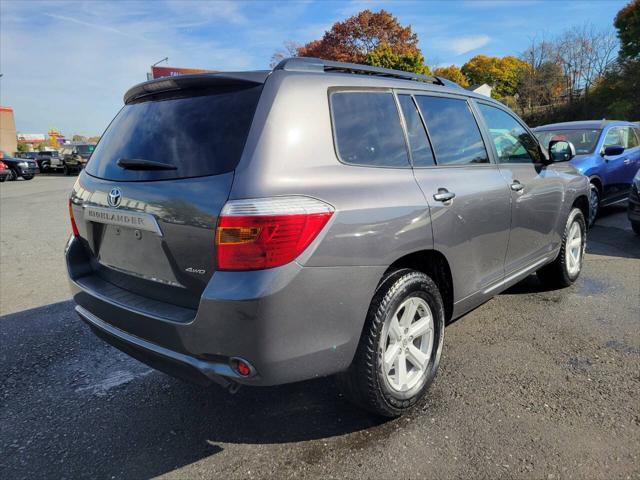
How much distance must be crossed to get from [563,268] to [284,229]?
3.64m

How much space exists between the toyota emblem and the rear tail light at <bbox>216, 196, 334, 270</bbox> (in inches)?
28.7

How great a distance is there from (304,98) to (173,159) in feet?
2.27

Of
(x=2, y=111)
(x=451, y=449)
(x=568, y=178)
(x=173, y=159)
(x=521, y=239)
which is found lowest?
(x=451, y=449)

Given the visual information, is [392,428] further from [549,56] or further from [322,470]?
[549,56]

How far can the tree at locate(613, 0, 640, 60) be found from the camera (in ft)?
104

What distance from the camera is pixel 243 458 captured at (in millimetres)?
2361

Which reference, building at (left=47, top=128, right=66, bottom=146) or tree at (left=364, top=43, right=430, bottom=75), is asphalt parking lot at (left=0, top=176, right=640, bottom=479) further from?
building at (left=47, top=128, right=66, bottom=146)

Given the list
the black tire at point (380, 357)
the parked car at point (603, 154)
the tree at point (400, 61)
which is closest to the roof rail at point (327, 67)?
the black tire at point (380, 357)

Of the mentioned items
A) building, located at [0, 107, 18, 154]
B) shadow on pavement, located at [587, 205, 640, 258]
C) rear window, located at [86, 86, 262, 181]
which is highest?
building, located at [0, 107, 18, 154]

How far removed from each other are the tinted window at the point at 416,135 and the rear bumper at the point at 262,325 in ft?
2.78

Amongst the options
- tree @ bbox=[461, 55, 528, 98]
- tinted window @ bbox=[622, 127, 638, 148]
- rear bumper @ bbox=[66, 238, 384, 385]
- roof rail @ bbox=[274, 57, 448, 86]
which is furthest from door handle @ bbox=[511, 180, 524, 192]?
tree @ bbox=[461, 55, 528, 98]

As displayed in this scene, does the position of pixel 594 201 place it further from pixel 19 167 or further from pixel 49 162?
pixel 49 162

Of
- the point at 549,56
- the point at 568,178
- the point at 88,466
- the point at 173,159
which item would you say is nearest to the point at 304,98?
the point at 173,159

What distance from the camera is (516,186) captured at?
3541 mm
